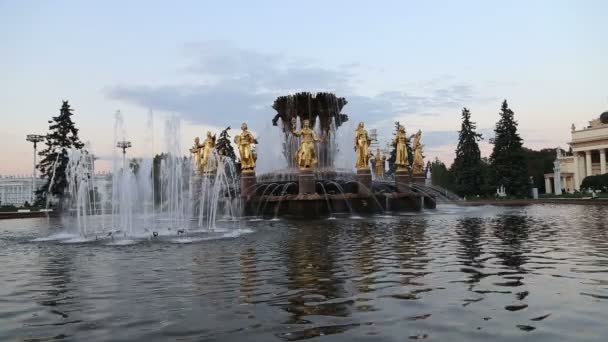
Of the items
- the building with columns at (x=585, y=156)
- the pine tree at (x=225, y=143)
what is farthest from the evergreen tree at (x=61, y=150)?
the building with columns at (x=585, y=156)

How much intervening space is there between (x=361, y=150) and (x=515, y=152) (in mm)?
37498

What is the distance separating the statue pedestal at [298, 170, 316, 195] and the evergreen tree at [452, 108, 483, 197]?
42449 millimetres

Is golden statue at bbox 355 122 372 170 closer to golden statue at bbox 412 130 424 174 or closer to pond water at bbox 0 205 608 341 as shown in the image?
golden statue at bbox 412 130 424 174

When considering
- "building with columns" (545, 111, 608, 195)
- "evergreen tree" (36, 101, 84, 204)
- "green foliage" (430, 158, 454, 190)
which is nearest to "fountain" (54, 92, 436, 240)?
"evergreen tree" (36, 101, 84, 204)

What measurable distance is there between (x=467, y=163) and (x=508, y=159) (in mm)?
7098

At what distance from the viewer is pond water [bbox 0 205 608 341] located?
492 cm

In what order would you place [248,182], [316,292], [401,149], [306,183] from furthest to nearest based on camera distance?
[401,149] → [248,182] → [306,183] → [316,292]

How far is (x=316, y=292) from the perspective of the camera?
668cm

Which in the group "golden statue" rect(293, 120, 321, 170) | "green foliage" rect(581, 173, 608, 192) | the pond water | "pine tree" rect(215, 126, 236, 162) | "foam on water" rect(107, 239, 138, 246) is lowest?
the pond water

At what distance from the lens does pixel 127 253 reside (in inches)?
455

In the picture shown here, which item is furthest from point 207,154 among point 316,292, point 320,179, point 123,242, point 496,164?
point 496,164

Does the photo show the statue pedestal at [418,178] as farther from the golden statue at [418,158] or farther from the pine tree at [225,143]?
the pine tree at [225,143]

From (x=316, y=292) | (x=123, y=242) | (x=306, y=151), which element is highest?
(x=306, y=151)

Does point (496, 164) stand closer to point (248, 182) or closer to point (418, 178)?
point (418, 178)
